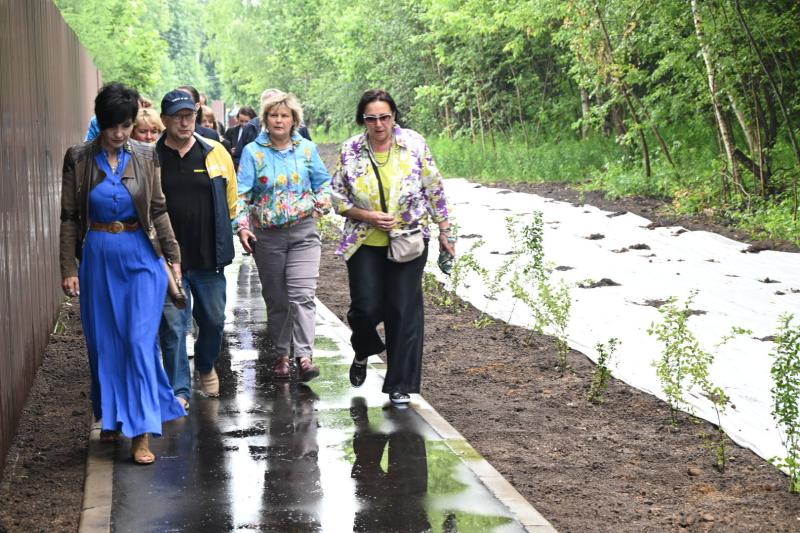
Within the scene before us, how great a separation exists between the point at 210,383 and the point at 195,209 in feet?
3.63

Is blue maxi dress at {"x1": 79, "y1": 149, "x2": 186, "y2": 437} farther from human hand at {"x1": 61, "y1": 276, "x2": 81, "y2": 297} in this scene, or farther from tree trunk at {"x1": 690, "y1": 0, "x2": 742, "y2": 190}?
tree trunk at {"x1": 690, "y1": 0, "x2": 742, "y2": 190}

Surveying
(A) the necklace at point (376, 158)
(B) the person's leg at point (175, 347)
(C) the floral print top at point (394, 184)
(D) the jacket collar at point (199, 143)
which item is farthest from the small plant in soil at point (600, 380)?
(D) the jacket collar at point (199, 143)

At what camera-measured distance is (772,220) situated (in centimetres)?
1467

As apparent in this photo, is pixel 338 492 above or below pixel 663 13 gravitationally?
below

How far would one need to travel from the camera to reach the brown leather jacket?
574cm

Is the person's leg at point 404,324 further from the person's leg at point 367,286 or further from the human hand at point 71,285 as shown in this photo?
the human hand at point 71,285

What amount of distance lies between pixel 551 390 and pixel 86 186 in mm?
3461

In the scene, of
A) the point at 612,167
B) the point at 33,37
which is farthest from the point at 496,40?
the point at 33,37

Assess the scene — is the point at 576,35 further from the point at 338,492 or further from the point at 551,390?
the point at 338,492

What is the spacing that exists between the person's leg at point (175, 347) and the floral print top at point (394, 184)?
1075 mm

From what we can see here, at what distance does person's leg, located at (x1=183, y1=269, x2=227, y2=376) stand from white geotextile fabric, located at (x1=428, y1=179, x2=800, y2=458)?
2.60 meters

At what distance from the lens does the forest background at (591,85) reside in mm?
16297

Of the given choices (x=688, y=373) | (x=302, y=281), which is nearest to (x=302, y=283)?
(x=302, y=281)

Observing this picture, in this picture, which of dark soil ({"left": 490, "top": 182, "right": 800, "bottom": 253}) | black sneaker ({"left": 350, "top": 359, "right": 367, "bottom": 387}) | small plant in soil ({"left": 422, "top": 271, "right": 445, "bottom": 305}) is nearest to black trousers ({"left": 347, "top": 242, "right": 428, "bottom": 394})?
black sneaker ({"left": 350, "top": 359, "right": 367, "bottom": 387})
